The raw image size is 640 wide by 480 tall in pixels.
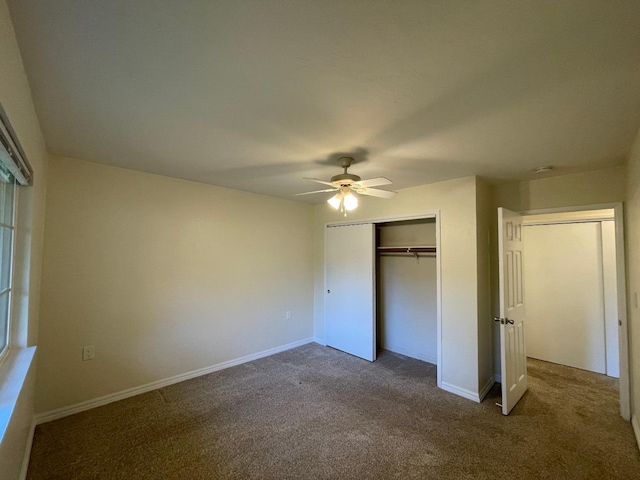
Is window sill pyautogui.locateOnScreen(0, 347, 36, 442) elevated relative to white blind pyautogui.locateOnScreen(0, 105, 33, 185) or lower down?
lower down

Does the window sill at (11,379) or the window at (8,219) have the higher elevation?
the window at (8,219)

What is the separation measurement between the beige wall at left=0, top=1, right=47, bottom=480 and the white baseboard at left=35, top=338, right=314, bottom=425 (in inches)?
18.3

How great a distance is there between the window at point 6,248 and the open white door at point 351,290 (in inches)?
135

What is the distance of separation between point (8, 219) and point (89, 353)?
1532 mm

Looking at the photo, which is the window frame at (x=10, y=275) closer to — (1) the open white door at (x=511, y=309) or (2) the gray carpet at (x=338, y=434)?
(2) the gray carpet at (x=338, y=434)

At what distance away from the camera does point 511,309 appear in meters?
2.73

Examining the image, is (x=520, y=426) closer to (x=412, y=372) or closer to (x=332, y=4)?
(x=412, y=372)

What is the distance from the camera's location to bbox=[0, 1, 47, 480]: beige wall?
1.12 meters

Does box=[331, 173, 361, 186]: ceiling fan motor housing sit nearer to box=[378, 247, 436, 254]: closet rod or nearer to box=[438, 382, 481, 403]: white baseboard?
box=[378, 247, 436, 254]: closet rod

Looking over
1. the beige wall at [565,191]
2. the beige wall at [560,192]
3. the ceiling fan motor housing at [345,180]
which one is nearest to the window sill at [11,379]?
the ceiling fan motor housing at [345,180]

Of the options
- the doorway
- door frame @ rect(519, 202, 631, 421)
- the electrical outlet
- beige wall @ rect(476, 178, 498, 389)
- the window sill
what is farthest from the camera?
the doorway

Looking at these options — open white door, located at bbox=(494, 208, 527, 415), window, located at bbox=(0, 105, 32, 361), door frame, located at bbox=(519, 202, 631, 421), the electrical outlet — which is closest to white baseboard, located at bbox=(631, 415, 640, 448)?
door frame, located at bbox=(519, 202, 631, 421)

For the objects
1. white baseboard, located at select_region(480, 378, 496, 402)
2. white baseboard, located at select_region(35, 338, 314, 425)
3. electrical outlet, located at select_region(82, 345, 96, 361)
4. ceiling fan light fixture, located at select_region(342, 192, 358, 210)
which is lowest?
white baseboard, located at select_region(480, 378, 496, 402)

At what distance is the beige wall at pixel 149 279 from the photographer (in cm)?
250
